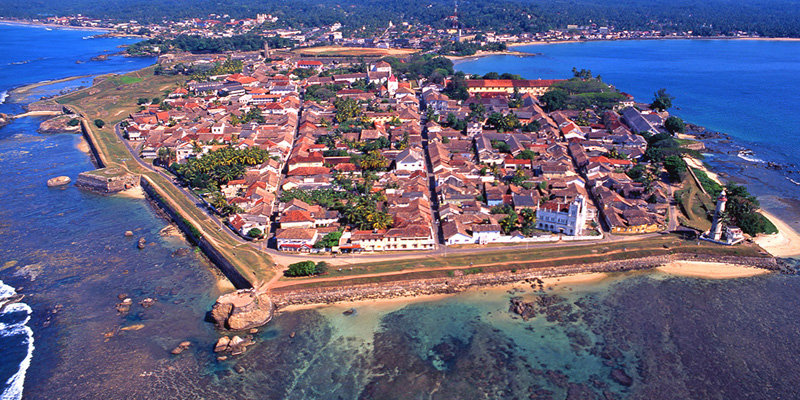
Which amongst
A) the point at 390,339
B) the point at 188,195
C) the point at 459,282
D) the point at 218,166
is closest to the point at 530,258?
the point at 459,282

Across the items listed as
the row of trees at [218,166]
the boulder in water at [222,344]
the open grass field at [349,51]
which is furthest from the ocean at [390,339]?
the open grass field at [349,51]

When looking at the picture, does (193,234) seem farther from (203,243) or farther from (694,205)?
(694,205)

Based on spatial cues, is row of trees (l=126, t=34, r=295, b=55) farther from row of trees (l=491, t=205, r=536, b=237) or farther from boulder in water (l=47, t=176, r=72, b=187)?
row of trees (l=491, t=205, r=536, b=237)

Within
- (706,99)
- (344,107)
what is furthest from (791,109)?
(344,107)

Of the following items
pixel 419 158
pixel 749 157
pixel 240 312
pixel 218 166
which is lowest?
pixel 749 157

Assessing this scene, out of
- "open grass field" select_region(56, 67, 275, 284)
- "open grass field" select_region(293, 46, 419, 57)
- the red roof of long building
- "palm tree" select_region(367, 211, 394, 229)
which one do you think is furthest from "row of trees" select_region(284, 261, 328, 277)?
"open grass field" select_region(293, 46, 419, 57)

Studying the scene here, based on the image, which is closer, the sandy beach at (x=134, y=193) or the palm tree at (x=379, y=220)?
the palm tree at (x=379, y=220)

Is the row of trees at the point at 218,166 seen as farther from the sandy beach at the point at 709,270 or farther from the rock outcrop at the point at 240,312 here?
the sandy beach at the point at 709,270
